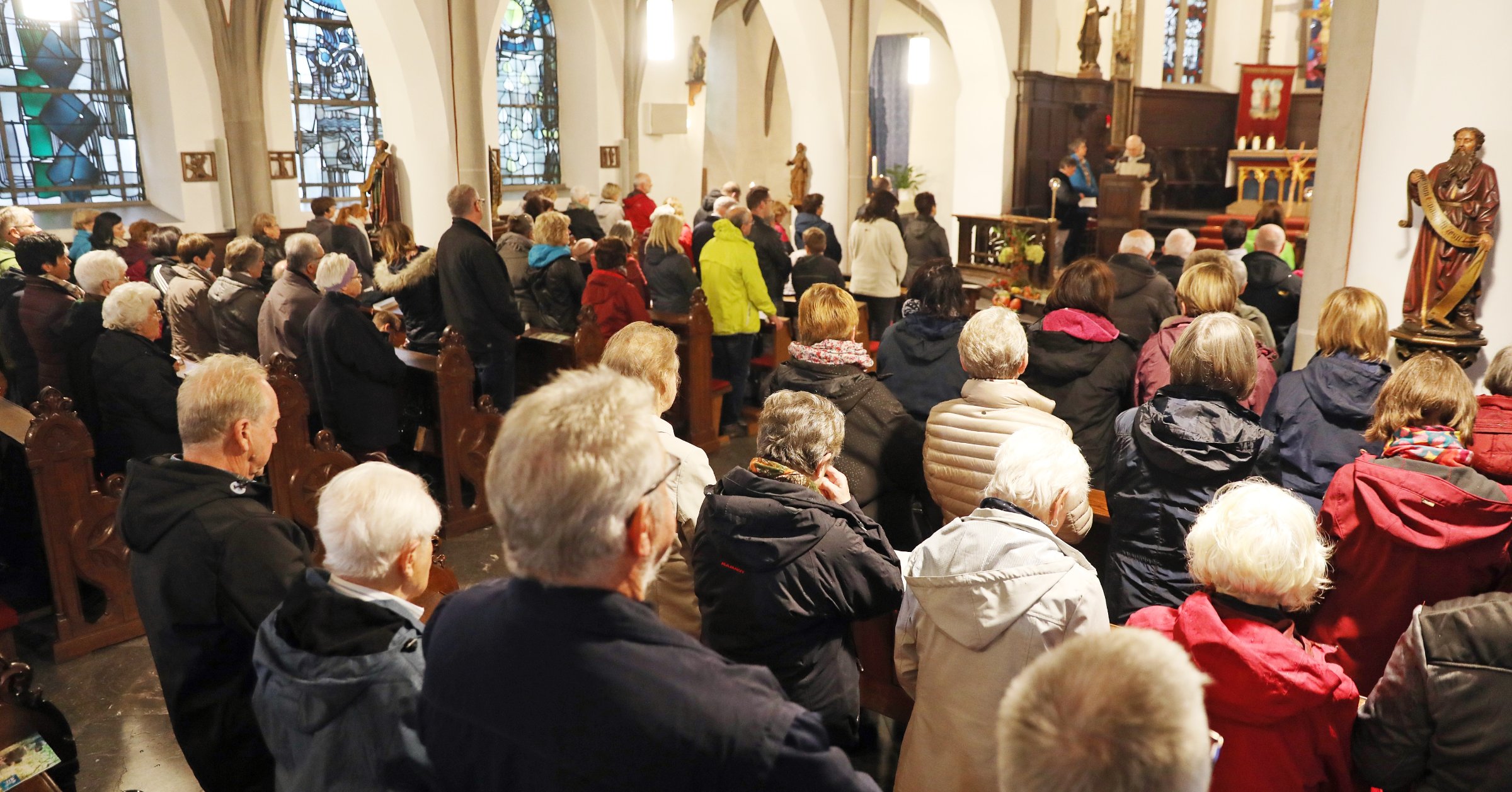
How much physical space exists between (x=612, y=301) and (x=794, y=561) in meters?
4.70

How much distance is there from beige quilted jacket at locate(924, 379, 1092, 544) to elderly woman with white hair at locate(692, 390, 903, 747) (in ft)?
2.45

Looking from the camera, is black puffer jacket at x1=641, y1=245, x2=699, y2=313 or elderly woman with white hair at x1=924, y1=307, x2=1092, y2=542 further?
black puffer jacket at x1=641, y1=245, x2=699, y2=313

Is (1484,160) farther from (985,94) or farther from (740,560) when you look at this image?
(985,94)

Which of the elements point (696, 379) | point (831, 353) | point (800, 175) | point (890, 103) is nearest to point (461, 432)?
point (696, 379)

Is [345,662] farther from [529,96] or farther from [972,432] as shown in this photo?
[529,96]

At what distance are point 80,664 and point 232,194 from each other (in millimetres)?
10455

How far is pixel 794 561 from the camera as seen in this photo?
8.29ft

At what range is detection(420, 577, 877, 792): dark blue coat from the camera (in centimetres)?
135

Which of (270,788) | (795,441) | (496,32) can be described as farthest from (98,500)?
(496,32)

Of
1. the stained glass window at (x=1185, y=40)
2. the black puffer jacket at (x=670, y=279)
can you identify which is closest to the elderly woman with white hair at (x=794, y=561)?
the black puffer jacket at (x=670, y=279)

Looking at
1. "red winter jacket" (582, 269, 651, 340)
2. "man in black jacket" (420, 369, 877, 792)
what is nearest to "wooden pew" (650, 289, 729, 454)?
"red winter jacket" (582, 269, 651, 340)

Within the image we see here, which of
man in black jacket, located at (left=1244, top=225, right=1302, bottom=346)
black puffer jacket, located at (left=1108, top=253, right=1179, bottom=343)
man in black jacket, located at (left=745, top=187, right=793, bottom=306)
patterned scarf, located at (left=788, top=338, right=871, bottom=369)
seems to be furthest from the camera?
man in black jacket, located at (left=745, top=187, right=793, bottom=306)

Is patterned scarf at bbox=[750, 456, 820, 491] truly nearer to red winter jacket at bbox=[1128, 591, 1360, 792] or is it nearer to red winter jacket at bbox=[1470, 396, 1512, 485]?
red winter jacket at bbox=[1128, 591, 1360, 792]

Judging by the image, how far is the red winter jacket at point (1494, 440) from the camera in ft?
9.86
